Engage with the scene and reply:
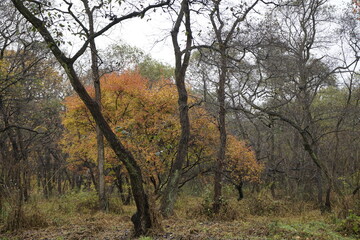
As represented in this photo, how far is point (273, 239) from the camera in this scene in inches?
240

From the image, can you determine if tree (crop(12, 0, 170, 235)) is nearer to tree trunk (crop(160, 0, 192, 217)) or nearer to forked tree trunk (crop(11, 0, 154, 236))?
forked tree trunk (crop(11, 0, 154, 236))

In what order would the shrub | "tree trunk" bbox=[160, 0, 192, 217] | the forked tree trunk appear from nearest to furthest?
the forked tree trunk → the shrub → "tree trunk" bbox=[160, 0, 192, 217]

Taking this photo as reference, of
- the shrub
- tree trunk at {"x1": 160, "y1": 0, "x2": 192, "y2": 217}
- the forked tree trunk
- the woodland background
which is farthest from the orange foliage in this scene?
the forked tree trunk

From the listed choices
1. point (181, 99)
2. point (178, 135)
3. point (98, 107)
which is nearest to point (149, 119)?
point (178, 135)

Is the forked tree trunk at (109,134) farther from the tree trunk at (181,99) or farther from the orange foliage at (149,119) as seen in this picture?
the orange foliage at (149,119)

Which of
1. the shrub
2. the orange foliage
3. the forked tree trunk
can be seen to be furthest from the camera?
the orange foliage

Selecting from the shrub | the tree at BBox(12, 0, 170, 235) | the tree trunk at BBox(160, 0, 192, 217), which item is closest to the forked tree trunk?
the tree at BBox(12, 0, 170, 235)

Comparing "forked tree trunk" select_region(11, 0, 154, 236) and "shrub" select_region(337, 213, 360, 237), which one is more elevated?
"forked tree trunk" select_region(11, 0, 154, 236)

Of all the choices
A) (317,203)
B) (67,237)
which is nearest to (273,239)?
(67,237)

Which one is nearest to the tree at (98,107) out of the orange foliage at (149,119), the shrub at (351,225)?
the shrub at (351,225)

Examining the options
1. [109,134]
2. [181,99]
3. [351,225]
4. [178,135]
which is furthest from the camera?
[178,135]

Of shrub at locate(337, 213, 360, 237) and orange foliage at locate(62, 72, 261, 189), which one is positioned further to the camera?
orange foliage at locate(62, 72, 261, 189)

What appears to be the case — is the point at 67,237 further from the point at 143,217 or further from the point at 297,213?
the point at 297,213

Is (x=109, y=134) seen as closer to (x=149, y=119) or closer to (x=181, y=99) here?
(x=181, y=99)
